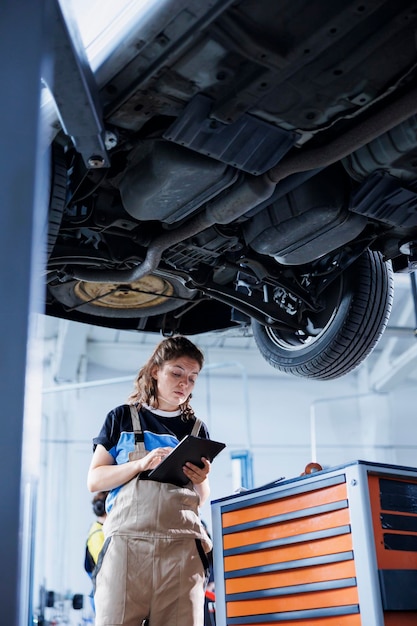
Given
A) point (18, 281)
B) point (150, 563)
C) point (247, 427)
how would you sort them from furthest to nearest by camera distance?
1. point (247, 427)
2. point (150, 563)
3. point (18, 281)

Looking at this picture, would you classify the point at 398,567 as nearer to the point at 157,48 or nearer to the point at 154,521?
the point at 154,521

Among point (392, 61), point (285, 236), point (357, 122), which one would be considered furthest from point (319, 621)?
point (392, 61)

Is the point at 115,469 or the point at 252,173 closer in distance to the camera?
the point at 252,173

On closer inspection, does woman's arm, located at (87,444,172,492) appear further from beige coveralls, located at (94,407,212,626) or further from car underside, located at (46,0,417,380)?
car underside, located at (46,0,417,380)

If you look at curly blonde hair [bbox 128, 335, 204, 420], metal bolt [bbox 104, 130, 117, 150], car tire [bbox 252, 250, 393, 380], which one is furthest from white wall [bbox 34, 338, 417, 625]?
metal bolt [bbox 104, 130, 117, 150]

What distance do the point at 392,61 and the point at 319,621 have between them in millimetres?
1727

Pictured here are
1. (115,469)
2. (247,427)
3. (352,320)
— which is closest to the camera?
(115,469)

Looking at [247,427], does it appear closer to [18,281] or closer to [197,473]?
[197,473]

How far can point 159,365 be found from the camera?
3082 mm

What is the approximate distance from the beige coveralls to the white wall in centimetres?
726

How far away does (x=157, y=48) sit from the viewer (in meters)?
2.06

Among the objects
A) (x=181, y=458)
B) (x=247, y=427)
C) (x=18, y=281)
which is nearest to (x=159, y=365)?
(x=181, y=458)

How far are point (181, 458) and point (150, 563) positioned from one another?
0.38 m

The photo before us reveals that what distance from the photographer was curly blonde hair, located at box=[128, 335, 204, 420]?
3047 mm
